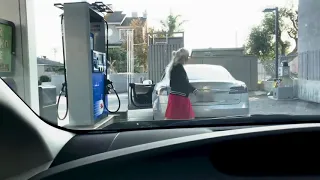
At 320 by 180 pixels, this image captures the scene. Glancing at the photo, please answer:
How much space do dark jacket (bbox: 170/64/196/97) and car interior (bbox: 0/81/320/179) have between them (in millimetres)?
2744

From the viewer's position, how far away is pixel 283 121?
2418 mm

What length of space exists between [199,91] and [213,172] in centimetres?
321

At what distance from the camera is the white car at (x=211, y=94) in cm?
463

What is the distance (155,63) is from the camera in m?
6.00

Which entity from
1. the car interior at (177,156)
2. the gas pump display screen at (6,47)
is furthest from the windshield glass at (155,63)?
the car interior at (177,156)

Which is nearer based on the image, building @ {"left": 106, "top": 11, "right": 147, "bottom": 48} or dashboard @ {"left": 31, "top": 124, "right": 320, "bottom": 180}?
dashboard @ {"left": 31, "top": 124, "right": 320, "bottom": 180}

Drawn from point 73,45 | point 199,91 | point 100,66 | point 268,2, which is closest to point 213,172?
point 268,2

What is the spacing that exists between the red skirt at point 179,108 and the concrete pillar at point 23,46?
153 cm

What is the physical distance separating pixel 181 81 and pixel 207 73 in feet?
1.29

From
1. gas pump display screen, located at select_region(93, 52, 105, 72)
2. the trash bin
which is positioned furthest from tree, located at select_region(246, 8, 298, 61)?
the trash bin

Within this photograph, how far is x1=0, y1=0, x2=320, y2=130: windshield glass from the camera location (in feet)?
14.0

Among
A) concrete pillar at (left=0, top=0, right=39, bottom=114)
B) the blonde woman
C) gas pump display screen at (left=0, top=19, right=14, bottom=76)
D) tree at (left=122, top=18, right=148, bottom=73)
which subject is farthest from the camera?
tree at (left=122, top=18, right=148, bottom=73)

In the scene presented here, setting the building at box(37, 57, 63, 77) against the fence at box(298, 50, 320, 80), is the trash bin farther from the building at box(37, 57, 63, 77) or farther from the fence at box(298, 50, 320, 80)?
the fence at box(298, 50, 320, 80)

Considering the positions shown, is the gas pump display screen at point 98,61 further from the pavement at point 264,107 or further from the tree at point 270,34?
the tree at point 270,34
